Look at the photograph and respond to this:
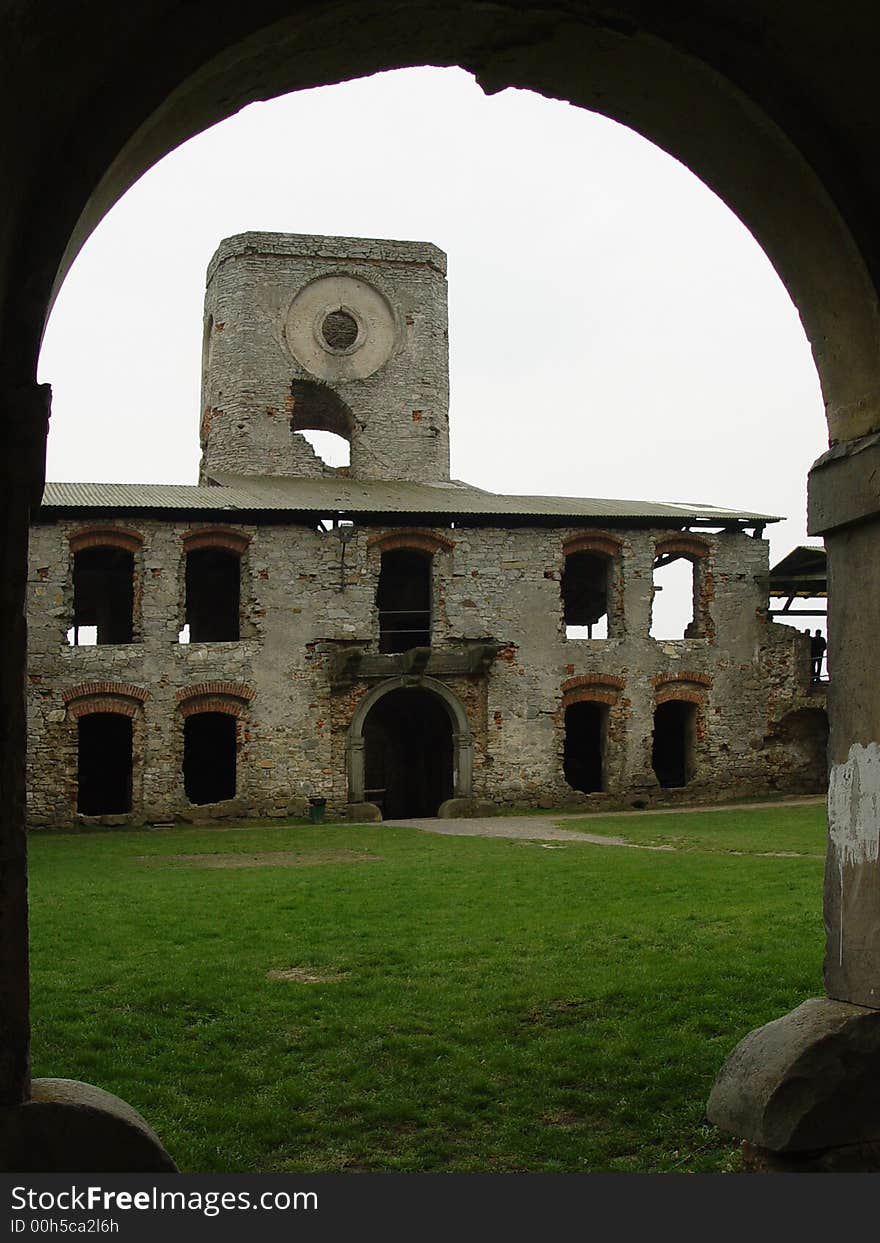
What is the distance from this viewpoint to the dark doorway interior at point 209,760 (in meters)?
26.6

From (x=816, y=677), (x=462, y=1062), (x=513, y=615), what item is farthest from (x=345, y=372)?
(x=462, y=1062)

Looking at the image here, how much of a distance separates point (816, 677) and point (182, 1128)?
77.4 ft

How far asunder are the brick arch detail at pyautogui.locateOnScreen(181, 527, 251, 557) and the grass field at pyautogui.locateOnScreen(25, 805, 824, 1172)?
1058cm

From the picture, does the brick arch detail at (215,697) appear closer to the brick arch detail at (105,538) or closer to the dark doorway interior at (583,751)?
the brick arch detail at (105,538)

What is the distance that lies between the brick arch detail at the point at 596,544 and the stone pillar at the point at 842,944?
20425mm

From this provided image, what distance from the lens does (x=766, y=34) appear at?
3.92m

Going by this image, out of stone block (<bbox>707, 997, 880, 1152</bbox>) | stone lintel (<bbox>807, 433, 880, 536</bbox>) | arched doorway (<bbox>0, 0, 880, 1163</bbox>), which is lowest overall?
stone block (<bbox>707, 997, 880, 1152</bbox>)

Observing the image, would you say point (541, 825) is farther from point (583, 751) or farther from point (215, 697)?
point (583, 751)

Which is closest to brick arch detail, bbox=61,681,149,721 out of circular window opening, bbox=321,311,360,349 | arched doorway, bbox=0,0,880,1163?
circular window opening, bbox=321,311,360,349

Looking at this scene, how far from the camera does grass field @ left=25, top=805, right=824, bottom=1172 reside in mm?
4977

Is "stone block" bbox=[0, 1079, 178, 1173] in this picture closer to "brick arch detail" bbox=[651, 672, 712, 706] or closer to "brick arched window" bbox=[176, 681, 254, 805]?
"brick arched window" bbox=[176, 681, 254, 805]

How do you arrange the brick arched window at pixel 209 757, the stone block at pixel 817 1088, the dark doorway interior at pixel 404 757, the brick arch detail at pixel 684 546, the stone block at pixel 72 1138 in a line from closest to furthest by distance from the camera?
→ the stone block at pixel 72 1138 < the stone block at pixel 817 1088 < the brick arch detail at pixel 684 546 < the brick arched window at pixel 209 757 < the dark doorway interior at pixel 404 757

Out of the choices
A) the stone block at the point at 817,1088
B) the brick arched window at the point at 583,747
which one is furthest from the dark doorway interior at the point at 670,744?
the stone block at the point at 817,1088

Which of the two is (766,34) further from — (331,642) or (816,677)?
(816,677)
